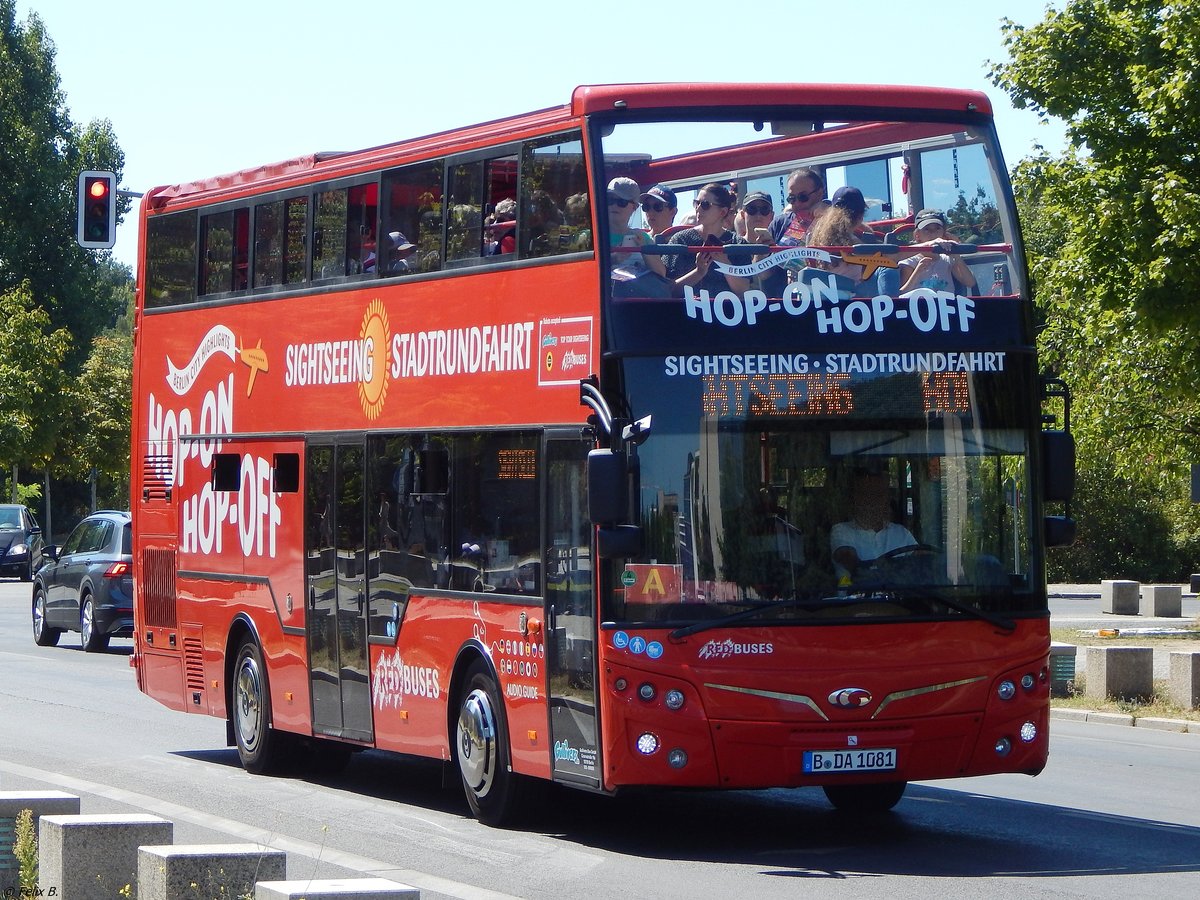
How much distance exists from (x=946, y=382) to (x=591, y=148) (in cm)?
228

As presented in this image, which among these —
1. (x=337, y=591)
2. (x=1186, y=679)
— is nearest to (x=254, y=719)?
(x=337, y=591)

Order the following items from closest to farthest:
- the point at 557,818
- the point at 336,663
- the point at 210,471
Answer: the point at 557,818
the point at 336,663
the point at 210,471

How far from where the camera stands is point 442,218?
12922 millimetres

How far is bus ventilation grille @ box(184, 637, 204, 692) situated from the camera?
53.4 feet

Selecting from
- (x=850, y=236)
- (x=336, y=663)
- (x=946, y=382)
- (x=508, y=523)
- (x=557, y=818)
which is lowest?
(x=557, y=818)

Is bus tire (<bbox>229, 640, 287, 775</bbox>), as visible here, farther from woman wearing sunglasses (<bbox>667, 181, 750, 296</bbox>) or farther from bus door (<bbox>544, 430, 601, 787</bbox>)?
woman wearing sunglasses (<bbox>667, 181, 750, 296</bbox>)

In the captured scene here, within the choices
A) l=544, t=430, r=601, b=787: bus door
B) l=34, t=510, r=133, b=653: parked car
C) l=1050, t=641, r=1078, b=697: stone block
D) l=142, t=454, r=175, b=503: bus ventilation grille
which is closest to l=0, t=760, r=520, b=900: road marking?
l=544, t=430, r=601, b=787: bus door

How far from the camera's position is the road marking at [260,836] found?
388 inches

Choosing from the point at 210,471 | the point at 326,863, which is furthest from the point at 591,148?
the point at 210,471

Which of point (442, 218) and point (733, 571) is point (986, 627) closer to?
point (733, 571)

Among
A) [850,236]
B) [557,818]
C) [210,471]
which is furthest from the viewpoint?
[210,471]

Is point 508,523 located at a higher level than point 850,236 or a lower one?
lower

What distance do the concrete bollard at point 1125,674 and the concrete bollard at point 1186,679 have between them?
47cm

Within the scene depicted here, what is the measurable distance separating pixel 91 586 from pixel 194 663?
43.2 feet
